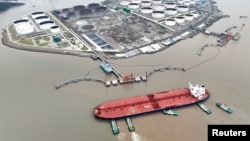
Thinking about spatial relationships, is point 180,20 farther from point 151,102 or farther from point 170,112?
point 170,112

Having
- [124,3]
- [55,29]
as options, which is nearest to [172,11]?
[124,3]

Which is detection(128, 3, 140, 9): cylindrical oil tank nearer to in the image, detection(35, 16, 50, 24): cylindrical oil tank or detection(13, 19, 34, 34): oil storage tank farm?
detection(35, 16, 50, 24): cylindrical oil tank

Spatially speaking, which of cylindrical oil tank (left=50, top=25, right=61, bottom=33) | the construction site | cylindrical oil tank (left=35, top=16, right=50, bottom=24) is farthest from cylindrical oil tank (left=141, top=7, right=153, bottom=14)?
cylindrical oil tank (left=35, top=16, right=50, bottom=24)

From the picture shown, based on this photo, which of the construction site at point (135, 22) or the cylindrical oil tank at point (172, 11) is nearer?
the construction site at point (135, 22)

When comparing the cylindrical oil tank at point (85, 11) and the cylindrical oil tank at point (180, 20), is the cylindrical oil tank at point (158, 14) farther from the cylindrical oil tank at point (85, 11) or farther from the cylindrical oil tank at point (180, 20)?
the cylindrical oil tank at point (85, 11)

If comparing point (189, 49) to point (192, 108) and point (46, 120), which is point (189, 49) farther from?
point (46, 120)

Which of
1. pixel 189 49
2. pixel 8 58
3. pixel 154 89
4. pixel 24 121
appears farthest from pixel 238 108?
pixel 8 58

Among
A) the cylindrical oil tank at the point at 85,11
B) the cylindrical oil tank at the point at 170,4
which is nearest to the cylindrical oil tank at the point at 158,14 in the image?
the cylindrical oil tank at the point at 170,4

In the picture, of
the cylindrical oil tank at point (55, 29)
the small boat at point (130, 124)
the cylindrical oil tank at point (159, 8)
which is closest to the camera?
the small boat at point (130, 124)
